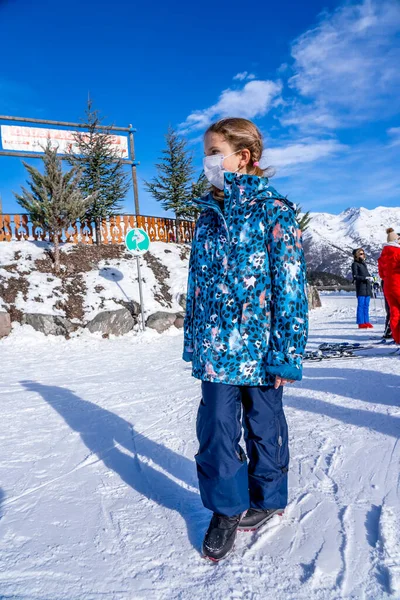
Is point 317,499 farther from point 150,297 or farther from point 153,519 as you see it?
point 150,297

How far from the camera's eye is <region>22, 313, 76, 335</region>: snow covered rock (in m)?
9.47

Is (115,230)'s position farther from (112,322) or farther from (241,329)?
(241,329)

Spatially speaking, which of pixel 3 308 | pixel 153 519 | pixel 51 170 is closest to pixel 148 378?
pixel 153 519

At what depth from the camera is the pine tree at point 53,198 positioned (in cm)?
1180

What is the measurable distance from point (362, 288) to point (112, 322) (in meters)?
6.07

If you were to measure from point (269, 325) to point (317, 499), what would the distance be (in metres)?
1.07

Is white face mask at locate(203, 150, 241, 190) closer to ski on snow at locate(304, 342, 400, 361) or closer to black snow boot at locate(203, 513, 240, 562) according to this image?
black snow boot at locate(203, 513, 240, 562)

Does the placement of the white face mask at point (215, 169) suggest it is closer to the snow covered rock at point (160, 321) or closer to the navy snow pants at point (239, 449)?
the navy snow pants at point (239, 449)

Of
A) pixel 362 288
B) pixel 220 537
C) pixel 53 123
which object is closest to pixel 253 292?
pixel 220 537

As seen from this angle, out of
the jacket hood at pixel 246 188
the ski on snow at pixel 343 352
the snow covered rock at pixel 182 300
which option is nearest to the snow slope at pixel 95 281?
the snow covered rock at pixel 182 300

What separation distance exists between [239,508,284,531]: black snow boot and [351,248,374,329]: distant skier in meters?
8.32

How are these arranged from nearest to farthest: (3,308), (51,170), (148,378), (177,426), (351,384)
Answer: (177,426), (351,384), (148,378), (3,308), (51,170)

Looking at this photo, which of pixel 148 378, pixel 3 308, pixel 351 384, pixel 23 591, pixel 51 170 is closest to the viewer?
pixel 23 591

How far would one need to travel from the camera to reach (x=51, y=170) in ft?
38.8
